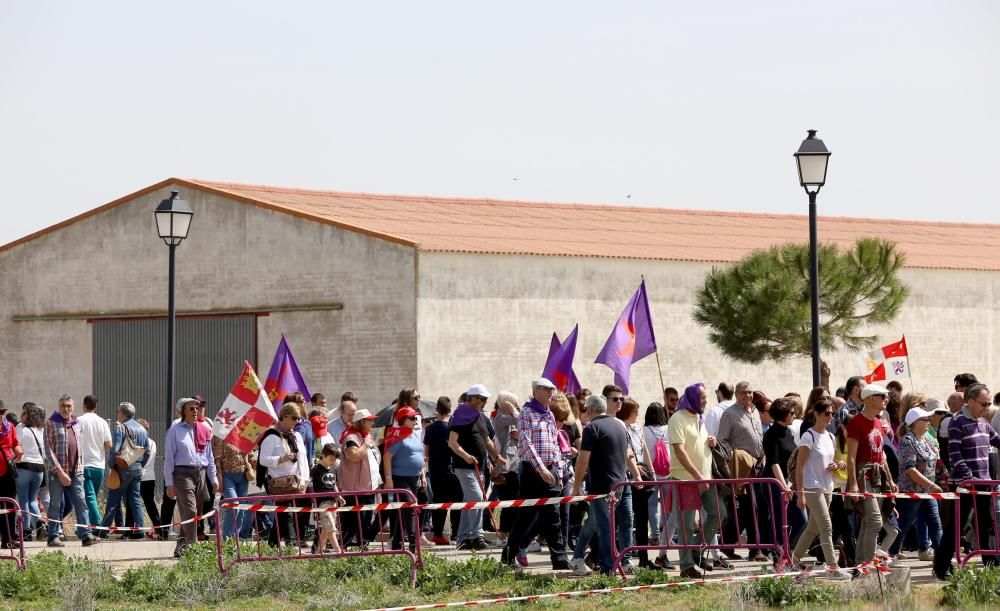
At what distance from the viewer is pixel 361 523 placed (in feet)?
57.9

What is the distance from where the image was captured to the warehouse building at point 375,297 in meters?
39.7

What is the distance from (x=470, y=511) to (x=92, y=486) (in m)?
4.85

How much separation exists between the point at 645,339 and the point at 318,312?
18054mm

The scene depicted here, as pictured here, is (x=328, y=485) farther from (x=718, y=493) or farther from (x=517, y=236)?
(x=517, y=236)

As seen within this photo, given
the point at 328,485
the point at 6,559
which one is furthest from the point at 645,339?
the point at 6,559

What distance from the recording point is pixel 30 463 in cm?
1948

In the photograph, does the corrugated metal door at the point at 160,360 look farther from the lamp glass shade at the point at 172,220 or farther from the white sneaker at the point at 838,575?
the white sneaker at the point at 838,575

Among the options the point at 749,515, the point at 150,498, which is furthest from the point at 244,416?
the point at 749,515

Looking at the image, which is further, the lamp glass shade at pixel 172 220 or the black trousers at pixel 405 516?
the lamp glass shade at pixel 172 220

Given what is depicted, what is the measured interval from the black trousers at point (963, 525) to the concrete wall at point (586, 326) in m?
23.4

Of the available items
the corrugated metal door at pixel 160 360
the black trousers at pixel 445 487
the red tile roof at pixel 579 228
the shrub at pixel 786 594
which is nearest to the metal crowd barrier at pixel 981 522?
the shrub at pixel 786 594

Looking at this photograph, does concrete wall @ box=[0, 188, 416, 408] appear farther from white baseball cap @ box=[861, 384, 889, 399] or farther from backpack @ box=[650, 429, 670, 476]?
white baseball cap @ box=[861, 384, 889, 399]

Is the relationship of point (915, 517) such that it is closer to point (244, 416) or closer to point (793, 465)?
point (793, 465)

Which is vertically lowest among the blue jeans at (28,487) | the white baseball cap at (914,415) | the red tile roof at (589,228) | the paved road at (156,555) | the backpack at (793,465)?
the paved road at (156,555)
